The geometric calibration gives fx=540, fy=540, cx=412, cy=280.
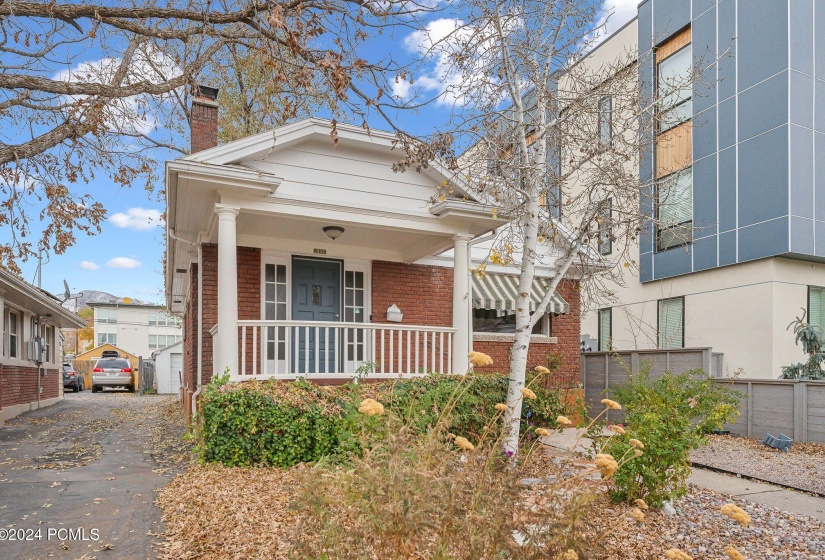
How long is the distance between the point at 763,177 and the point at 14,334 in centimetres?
1875

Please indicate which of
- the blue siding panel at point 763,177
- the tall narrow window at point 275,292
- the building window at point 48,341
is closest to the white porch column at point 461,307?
the tall narrow window at point 275,292

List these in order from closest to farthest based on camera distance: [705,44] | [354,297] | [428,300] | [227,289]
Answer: [227,289] < [354,297] < [428,300] < [705,44]

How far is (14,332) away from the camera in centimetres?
1433

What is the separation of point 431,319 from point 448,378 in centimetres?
285

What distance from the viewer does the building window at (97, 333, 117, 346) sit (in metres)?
44.8

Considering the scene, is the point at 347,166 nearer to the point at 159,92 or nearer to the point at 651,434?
the point at 159,92

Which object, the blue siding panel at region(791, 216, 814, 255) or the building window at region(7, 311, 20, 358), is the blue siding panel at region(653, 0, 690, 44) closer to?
the blue siding panel at region(791, 216, 814, 255)

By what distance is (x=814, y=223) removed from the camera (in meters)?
11.6

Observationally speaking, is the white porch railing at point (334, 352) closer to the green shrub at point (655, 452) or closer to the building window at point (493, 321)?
the building window at point (493, 321)

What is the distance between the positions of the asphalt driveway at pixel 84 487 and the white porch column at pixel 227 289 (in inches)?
60.7

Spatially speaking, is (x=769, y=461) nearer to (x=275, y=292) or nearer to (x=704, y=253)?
(x=704, y=253)

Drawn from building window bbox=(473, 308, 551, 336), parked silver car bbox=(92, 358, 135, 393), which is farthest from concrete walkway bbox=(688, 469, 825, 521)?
parked silver car bbox=(92, 358, 135, 393)

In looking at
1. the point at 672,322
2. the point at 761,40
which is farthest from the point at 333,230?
the point at 761,40

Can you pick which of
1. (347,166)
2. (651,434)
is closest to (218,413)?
(347,166)
